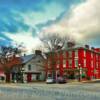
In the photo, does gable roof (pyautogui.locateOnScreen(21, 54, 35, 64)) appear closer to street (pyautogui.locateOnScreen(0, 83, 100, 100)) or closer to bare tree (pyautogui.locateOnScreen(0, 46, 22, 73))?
bare tree (pyautogui.locateOnScreen(0, 46, 22, 73))

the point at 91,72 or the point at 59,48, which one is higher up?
the point at 59,48

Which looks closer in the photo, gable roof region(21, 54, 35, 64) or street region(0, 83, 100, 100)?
street region(0, 83, 100, 100)

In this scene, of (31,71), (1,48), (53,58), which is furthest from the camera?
(31,71)

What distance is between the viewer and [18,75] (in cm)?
10138

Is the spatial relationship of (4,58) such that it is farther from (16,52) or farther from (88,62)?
(88,62)

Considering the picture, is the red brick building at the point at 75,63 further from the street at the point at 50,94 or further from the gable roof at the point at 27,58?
the street at the point at 50,94

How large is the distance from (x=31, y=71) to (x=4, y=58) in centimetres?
1240

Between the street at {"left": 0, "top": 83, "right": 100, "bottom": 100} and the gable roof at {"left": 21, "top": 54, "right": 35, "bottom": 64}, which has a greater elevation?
the gable roof at {"left": 21, "top": 54, "right": 35, "bottom": 64}

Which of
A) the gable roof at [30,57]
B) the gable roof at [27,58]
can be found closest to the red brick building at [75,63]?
the gable roof at [30,57]

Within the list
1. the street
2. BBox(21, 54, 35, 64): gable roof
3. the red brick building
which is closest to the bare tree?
BBox(21, 54, 35, 64): gable roof

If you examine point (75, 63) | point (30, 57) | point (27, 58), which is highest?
point (30, 57)

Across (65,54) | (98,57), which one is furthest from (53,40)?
(98,57)

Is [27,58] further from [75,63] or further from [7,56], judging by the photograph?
[75,63]

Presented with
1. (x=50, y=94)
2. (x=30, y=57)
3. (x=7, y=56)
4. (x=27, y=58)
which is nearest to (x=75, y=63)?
(x=30, y=57)
